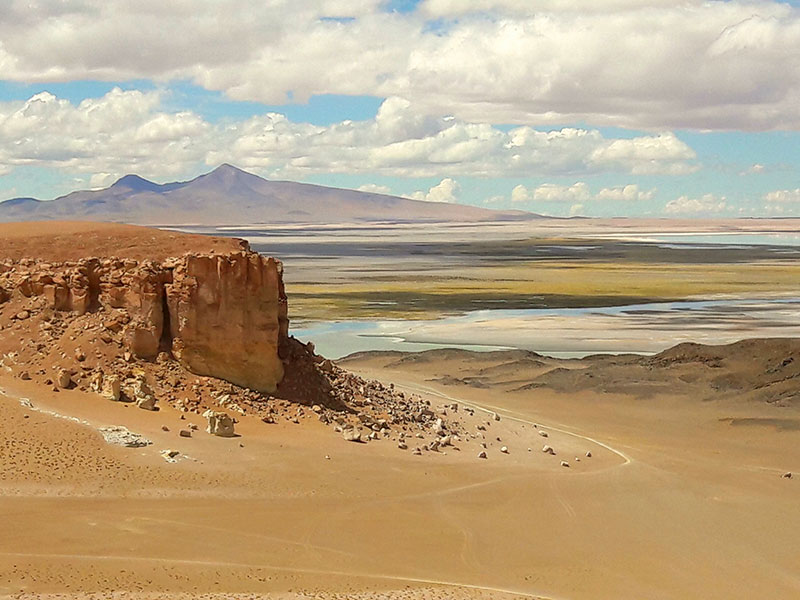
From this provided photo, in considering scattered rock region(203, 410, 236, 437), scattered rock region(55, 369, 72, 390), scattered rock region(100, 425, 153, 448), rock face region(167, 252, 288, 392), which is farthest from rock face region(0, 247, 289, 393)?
scattered rock region(100, 425, 153, 448)

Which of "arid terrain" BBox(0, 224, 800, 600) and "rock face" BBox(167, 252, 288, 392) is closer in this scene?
"arid terrain" BBox(0, 224, 800, 600)

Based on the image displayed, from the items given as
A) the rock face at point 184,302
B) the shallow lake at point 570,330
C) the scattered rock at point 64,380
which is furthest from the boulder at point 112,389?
the shallow lake at point 570,330

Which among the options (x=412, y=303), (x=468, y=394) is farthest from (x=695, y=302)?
(x=468, y=394)

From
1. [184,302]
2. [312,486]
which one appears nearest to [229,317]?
[184,302]

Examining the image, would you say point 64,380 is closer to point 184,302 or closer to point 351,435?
point 184,302

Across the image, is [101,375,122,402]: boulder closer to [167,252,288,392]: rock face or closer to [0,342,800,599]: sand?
[0,342,800,599]: sand

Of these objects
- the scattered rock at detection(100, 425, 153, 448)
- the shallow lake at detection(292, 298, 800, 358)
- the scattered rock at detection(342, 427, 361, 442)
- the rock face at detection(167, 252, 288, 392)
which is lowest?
the shallow lake at detection(292, 298, 800, 358)
